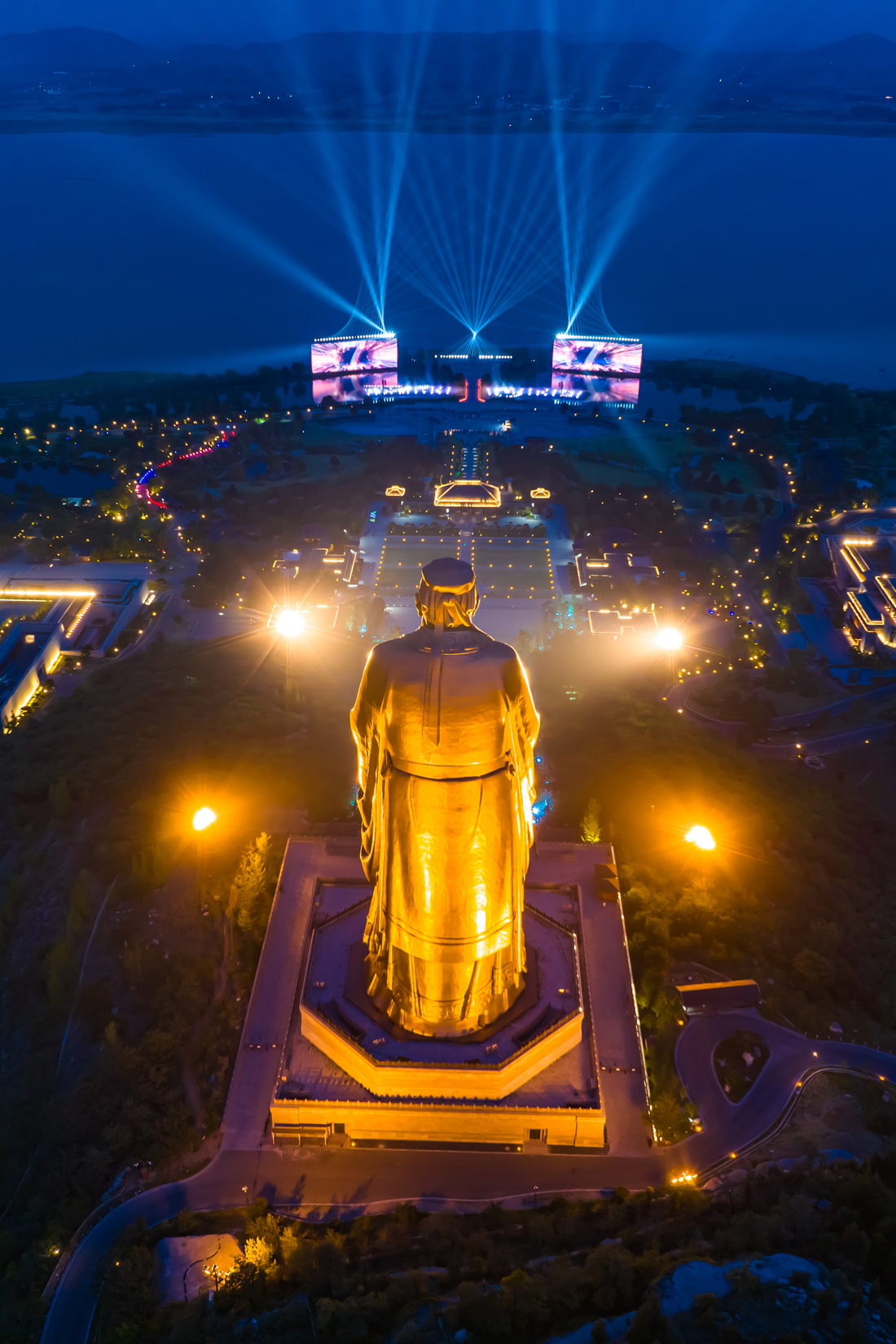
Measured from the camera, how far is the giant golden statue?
1032 centimetres

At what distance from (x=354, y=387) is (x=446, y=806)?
2154 inches

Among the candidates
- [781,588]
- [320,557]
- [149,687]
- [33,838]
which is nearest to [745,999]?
[33,838]

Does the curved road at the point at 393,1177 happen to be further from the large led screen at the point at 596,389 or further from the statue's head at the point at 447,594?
the large led screen at the point at 596,389

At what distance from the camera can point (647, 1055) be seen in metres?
16.4

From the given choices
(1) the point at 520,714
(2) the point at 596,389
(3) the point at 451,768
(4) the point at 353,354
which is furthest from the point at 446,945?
(2) the point at 596,389

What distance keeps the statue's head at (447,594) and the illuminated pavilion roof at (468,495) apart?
35.2 meters

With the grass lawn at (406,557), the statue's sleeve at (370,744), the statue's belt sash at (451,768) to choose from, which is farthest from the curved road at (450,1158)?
the grass lawn at (406,557)

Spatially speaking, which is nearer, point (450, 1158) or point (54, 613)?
point (450, 1158)

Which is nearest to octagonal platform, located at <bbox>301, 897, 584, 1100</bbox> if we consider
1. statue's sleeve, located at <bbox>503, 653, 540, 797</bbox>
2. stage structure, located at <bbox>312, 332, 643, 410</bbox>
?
statue's sleeve, located at <bbox>503, 653, 540, 797</bbox>

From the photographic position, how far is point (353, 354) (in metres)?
59.5

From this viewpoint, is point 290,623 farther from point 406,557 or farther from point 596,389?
point 596,389

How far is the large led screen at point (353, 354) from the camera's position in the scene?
5853 cm

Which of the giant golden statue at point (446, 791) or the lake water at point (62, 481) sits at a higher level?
the giant golden statue at point (446, 791)

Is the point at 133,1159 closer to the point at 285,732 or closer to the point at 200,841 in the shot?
the point at 200,841
